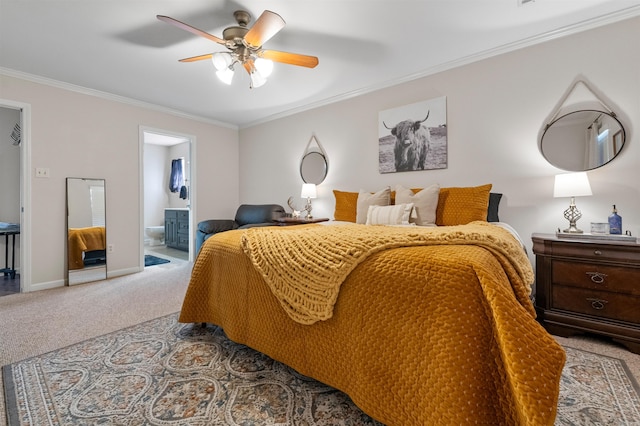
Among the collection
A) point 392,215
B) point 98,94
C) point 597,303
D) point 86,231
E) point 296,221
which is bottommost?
point 597,303

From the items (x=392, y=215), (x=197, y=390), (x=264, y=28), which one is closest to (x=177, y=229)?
(x=392, y=215)

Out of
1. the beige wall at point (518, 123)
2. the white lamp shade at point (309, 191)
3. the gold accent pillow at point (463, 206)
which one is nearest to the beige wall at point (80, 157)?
the white lamp shade at point (309, 191)

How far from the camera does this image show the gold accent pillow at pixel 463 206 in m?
2.46

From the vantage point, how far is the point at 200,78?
324 cm

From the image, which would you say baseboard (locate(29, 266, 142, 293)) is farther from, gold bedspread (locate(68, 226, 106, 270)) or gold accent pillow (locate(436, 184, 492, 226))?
gold accent pillow (locate(436, 184, 492, 226))

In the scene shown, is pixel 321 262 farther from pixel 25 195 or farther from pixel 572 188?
pixel 25 195

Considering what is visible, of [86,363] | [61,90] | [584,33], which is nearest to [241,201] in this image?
[61,90]

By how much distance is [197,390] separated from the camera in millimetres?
1396

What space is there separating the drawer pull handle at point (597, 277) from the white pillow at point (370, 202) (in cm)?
158

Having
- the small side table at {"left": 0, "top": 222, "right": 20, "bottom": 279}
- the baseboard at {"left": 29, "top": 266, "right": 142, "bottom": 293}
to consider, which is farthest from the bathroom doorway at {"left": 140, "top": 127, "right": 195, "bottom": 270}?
the small side table at {"left": 0, "top": 222, "right": 20, "bottom": 279}

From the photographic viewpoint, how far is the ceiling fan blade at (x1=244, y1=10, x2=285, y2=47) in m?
1.79

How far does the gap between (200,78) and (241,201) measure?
2368mm

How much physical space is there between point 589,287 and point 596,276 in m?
0.09

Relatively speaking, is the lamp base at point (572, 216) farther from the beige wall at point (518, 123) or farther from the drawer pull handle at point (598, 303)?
the drawer pull handle at point (598, 303)
